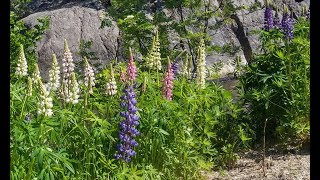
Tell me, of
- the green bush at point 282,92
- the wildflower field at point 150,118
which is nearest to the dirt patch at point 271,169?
the wildflower field at point 150,118

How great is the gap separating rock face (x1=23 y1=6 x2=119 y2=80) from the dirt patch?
→ 268 inches

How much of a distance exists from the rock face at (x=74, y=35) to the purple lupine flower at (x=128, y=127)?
24.9 ft

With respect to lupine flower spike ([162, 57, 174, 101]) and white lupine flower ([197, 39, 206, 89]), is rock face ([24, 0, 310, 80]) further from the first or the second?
lupine flower spike ([162, 57, 174, 101])

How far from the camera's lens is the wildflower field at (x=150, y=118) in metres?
3.67

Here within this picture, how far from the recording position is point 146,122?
13.9ft

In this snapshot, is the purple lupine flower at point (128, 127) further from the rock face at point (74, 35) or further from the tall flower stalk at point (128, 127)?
the rock face at point (74, 35)

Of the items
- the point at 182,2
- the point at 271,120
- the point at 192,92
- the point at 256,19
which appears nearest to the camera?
the point at 192,92

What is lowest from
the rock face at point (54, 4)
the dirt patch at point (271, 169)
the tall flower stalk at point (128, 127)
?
the dirt patch at point (271, 169)

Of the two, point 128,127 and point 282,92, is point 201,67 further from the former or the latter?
point 128,127

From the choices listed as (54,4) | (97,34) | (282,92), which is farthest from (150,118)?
(54,4)

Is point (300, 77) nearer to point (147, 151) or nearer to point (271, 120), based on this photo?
point (271, 120)

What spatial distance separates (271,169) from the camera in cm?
490
